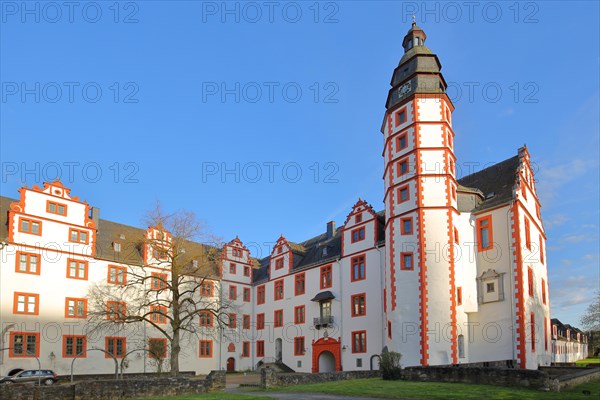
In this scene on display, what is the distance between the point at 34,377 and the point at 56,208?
11928 millimetres

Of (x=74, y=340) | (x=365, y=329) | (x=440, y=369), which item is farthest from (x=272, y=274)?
(x=440, y=369)

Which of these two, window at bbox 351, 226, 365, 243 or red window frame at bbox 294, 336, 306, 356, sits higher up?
window at bbox 351, 226, 365, 243

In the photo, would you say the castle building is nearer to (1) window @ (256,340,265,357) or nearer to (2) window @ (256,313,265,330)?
(1) window @ (256,340,265,357)

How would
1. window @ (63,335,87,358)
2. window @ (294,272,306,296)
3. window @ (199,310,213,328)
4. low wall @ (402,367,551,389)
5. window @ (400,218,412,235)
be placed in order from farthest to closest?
window @ (199,310,213,328) → window @ (294,272,306,296) → window @ (63,335,87,358) → window @ (400,218,412,235) → low wall @ (402,367,551,389)

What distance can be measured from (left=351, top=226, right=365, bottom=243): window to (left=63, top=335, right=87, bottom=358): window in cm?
2055

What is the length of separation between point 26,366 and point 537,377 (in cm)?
3079

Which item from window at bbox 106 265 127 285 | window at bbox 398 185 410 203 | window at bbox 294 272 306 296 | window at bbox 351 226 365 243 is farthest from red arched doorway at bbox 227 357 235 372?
window at bbox 398 185 410 203

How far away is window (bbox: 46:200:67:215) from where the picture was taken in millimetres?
39812

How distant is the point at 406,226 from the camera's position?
34.8 meters

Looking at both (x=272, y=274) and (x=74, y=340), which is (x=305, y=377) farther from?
(x=272, y=274)

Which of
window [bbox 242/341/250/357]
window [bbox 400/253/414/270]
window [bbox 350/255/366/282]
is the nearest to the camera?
window [bbox 400/253/414/270]

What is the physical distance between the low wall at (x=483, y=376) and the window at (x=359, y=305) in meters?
12.2

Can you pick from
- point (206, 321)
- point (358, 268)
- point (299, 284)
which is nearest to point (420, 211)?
point (358, 268)

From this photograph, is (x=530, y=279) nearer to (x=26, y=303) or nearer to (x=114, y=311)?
(x=114, y=311)
